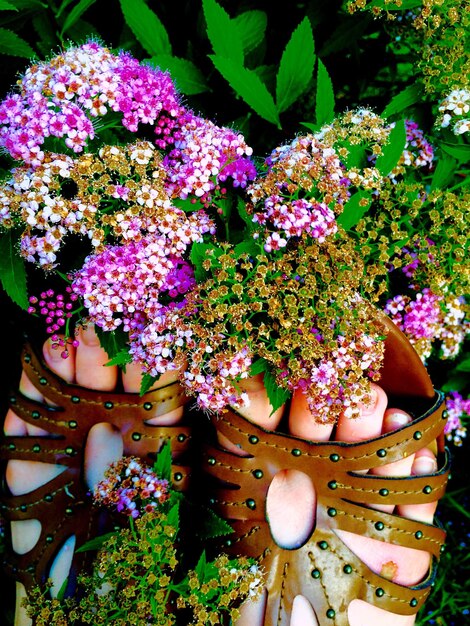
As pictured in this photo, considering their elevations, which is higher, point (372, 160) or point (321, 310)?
point (372, 160)

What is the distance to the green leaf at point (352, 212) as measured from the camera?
3.95 ft

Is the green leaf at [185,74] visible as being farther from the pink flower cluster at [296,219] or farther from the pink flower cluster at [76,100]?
the pink flower cluster at [296,219]

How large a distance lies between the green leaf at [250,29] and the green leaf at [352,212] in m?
0.51

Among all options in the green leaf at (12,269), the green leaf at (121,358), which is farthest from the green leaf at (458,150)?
the green leaf at (12,269)

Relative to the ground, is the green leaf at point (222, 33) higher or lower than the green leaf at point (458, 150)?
higher

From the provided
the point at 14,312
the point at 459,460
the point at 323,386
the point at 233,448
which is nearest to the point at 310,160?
the point at 323,386

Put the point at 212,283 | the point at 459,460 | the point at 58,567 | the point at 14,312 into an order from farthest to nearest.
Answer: the point at 459,460
the point at 14,312
the point at 58,567
the point at 212,283

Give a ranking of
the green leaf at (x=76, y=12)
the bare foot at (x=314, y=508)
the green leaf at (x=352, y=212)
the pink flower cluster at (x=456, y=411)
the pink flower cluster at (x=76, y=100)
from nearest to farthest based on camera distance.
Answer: the pink flower cluster at (x=76, y=100)
the green leaf at (x=352, y=212)
the green leaf at (x=76, y=12)
the bare foot at (x=314, y=508)
the pink flower cluster at (x=456, y=411)

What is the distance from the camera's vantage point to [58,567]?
5.02 ft

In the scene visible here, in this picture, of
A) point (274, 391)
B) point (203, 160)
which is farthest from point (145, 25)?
point (274, 391)

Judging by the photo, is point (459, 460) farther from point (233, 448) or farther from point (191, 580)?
point (191, 580)

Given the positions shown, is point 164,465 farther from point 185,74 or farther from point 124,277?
point 185,74

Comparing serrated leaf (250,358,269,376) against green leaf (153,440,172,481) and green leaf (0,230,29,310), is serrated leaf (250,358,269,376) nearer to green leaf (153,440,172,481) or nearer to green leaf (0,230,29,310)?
green leaf (153,440,172,481)

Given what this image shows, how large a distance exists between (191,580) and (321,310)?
1.80 ft
